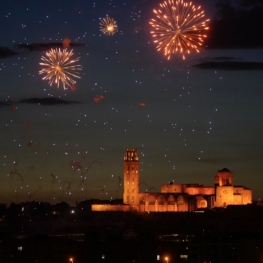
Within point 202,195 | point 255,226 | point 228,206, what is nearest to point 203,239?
point 255,226

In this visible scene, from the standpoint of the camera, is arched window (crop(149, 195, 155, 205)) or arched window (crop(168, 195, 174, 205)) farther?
arched window (crop(149, 195, 155, 205))

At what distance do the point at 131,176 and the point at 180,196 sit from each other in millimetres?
6491

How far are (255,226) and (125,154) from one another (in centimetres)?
2540

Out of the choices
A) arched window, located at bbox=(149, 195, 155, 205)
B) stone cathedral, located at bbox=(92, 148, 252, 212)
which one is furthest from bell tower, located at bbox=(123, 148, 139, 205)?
arched window, located at bbox=(149, 195, 155, 205)

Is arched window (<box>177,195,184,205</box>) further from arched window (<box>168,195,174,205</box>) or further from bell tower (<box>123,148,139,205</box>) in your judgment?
bell tower (<box>123,148,139,205</box>)

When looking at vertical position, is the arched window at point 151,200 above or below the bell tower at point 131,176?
below

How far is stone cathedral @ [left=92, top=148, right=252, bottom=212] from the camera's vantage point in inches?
4774

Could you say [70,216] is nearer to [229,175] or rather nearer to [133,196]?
[133,196]

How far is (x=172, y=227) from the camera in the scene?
111438 millimetres

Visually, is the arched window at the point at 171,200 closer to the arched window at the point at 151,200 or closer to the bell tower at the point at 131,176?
the arched window at the point at 151,200

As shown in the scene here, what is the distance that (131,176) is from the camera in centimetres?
12538

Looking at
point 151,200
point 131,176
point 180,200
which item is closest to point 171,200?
point 180,200

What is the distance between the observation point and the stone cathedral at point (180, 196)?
121 metres

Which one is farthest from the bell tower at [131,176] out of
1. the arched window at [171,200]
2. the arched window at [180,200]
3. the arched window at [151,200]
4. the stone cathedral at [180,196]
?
the arched window at [180,200]
